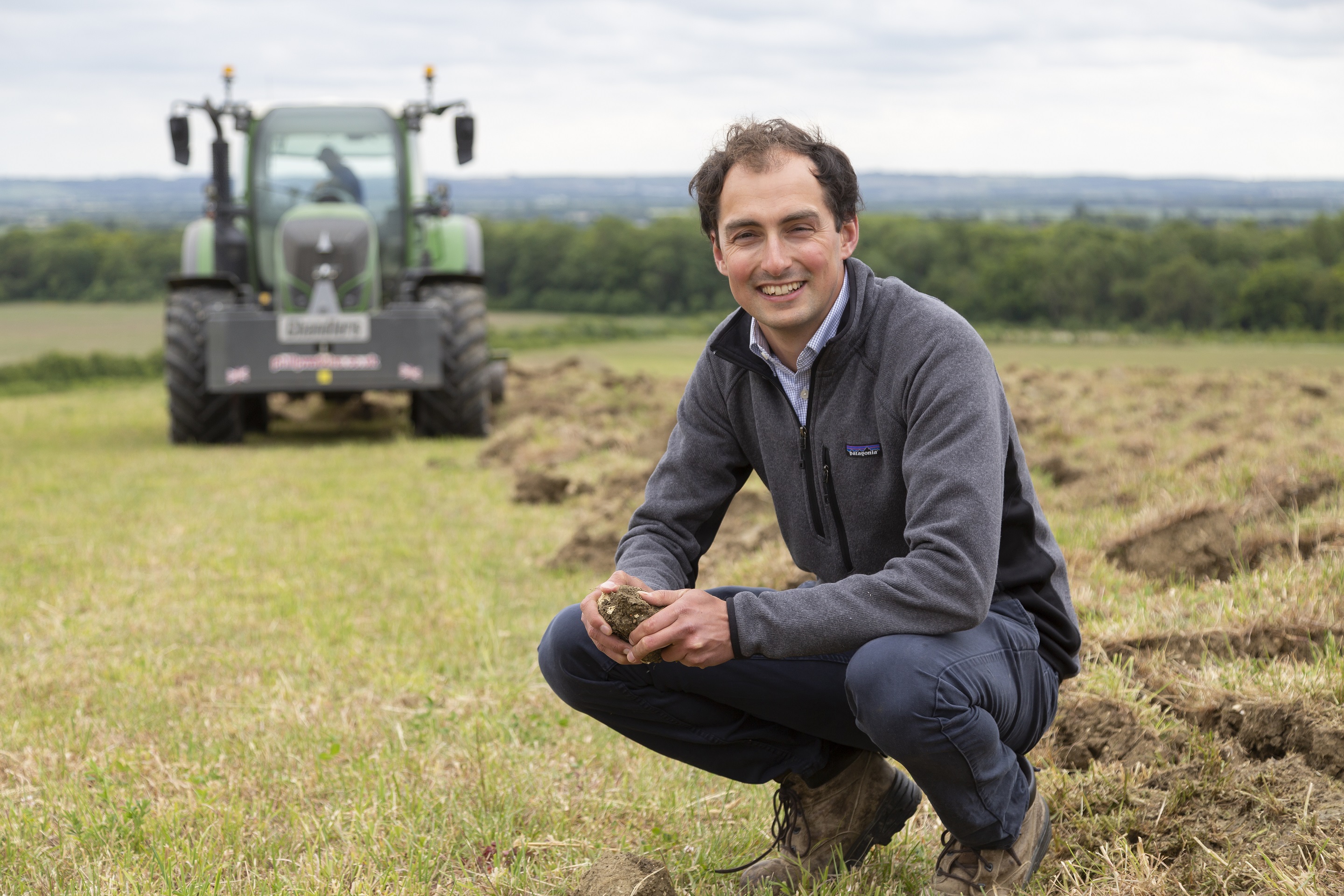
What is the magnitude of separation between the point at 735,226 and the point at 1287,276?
4059cm

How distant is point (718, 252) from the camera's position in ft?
9.82

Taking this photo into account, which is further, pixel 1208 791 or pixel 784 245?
pixel 1208 791

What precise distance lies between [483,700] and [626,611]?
1.73 metres

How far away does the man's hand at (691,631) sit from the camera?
2.55 metres

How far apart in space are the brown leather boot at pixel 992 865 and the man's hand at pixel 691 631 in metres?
0.66

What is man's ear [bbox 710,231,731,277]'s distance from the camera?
291 cm

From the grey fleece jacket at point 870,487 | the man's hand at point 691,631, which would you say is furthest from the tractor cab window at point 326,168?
the man's hand at point 691,631

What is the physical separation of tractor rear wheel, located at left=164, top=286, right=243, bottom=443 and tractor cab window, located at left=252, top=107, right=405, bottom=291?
2.39ft

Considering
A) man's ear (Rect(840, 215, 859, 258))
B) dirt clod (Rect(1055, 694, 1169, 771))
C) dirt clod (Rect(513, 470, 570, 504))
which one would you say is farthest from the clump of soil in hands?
dirt clod (Rect(513, 470, 570, 504))

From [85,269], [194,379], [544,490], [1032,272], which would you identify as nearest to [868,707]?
[544,490]

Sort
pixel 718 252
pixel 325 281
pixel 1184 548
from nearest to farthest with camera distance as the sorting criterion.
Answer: pixel 718 252
pixel 1184 548
pixel 325 281

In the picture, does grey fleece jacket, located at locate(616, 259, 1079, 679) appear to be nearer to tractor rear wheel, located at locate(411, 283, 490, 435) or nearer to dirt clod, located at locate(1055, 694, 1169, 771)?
dirt clod, located at locate(1055, 694, 1169, 771)

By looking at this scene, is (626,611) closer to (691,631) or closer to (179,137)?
(691,631)

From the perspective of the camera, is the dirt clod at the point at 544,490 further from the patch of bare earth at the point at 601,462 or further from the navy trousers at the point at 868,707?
the navy trousers at the point at 868,707
